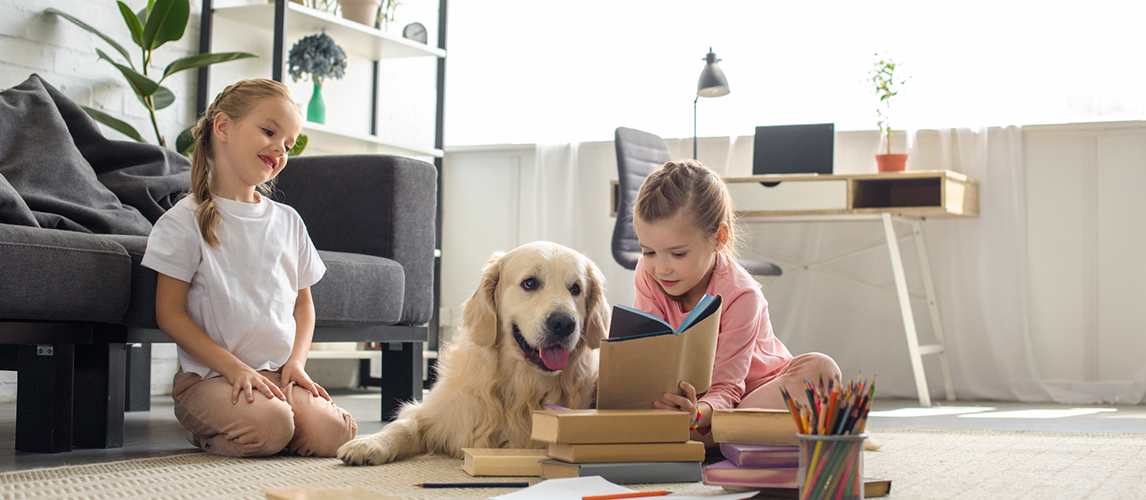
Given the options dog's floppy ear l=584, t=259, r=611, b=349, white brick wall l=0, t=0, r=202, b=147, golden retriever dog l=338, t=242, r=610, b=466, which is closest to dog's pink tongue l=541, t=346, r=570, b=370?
golden retriever dog l=338, t=242, r=610, b=466

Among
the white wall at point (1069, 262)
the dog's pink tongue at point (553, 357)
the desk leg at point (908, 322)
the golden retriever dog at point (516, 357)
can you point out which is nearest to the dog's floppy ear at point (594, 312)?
the golden retriever dog at point (516, 357)

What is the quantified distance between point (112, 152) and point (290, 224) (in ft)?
2.68

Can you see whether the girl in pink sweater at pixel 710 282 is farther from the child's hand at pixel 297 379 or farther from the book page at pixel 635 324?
the child's hand at pixel 297 379

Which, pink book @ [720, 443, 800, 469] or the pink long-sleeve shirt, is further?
the pink long-sleeve shirt

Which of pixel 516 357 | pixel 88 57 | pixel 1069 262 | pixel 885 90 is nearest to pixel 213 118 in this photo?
pixel 516 357

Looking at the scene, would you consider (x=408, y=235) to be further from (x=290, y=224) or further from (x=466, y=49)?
(x=466, y=49)

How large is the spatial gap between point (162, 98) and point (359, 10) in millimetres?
972

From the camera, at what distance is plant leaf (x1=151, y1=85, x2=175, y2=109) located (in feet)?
10.2

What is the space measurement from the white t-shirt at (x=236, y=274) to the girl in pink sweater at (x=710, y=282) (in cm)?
76

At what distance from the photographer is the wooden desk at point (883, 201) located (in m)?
3.35

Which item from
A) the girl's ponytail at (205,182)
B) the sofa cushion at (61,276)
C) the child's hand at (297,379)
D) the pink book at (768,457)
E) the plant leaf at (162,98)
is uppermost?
the plant leaf at (162,98)

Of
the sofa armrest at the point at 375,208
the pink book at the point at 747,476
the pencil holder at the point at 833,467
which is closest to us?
the pencil holder at the point at 833,467

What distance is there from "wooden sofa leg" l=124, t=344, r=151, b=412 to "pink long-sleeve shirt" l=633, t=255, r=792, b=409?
1770mm

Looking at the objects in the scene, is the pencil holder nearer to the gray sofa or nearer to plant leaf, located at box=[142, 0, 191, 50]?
the gray sofa
